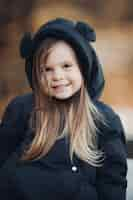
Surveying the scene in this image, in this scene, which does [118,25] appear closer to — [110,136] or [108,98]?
[108,98]

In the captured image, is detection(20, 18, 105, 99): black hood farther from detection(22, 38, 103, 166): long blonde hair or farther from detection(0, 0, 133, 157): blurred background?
detection(0, 0, 133, 157): blurred background

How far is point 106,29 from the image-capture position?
1.14 m

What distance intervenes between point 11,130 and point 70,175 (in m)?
0.20

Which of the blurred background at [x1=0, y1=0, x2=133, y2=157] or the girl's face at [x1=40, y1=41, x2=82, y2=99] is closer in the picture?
the girl's face at [x1=40, y1=41, x2=82, y2=99]

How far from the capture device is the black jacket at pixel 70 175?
0.86 m

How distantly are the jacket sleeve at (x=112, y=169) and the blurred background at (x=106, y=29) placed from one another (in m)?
0.25

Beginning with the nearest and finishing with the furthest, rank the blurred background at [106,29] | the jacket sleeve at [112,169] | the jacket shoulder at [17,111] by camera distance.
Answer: the jacket sleeve at [112,169]
the jacket shoulder at [17,111]
the blurred background at [106,29]

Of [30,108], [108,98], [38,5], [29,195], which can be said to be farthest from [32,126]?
[38,5]

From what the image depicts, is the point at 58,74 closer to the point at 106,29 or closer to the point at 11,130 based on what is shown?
the point at 11,130

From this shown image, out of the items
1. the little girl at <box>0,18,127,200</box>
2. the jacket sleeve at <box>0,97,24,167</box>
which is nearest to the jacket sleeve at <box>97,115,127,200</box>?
the little girl at <box>0,18,127,200</box>

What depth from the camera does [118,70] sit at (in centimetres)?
114

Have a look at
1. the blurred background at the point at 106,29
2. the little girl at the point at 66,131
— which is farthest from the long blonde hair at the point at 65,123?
the blurred background at the point at 106,29

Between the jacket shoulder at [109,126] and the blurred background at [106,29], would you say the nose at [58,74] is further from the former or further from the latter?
the blurred background at [106,29]

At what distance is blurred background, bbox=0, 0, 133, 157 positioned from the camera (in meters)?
1.12
